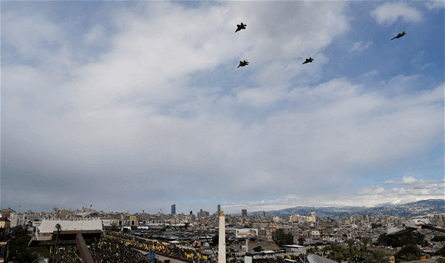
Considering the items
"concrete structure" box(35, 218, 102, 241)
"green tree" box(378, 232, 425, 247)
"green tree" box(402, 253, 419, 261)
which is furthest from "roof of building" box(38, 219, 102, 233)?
"green tree" box(378, 232, 425, 247)

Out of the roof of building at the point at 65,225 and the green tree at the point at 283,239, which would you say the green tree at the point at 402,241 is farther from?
the roof of building at the point at 65,225

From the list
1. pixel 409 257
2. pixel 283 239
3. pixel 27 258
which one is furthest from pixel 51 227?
pixel 409 257

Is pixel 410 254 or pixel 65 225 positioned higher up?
pixel 65 225

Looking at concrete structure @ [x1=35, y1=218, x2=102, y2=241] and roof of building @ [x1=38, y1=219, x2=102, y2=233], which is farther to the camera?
roof of building @ [x1=38, y1=219, x2=102, y2=233]

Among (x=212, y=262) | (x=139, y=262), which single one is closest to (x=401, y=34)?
(x=139, y=262)

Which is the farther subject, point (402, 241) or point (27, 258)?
point (402, 241)

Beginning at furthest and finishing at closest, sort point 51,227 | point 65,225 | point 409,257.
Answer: point 65,225 → point 51,227 → point 409,257

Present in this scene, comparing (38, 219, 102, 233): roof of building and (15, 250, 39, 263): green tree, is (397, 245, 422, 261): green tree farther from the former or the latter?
(38, 219, 102, 233): roof of building

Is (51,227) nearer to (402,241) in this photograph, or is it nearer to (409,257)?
(409,257)

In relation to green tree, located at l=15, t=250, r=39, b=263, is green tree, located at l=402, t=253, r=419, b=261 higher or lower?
lower

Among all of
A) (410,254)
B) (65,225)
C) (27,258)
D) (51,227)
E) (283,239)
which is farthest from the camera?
(283,239)

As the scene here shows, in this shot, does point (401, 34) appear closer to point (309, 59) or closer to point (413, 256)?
point (309, 59)
